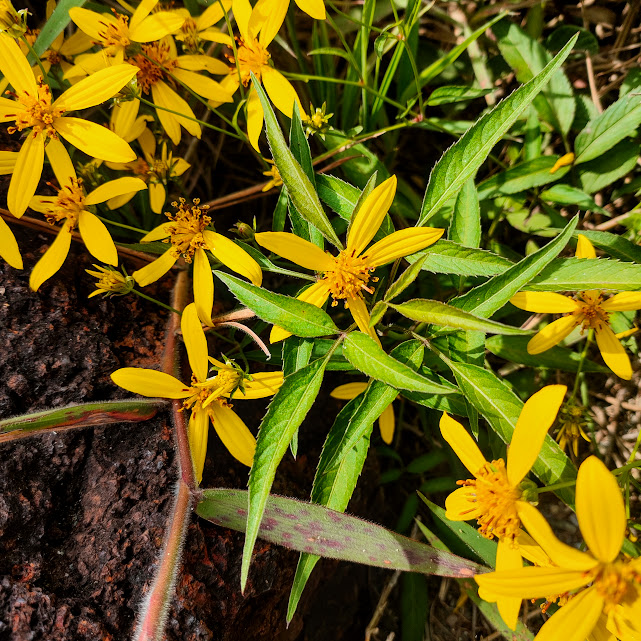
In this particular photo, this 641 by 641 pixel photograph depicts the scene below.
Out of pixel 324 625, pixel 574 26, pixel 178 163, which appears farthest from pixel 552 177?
pixel 324 625

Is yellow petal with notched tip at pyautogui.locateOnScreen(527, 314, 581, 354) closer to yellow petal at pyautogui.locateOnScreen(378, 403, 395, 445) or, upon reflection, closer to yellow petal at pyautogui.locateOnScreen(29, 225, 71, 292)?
yellow petal at pyautogui.locateOnScreen(378, 403, 395, 445)

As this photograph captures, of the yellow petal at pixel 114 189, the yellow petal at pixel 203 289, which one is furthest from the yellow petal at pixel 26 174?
the yellow petal at pixel 203 289

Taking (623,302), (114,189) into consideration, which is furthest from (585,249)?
(114,189)

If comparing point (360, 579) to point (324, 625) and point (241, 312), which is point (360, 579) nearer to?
point (324, 625)

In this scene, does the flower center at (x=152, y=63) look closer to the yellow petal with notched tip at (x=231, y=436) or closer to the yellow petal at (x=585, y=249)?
the yellow petal with notched tip at (x=231, y=436)

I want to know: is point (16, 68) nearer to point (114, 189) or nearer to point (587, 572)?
point (114, 189)
